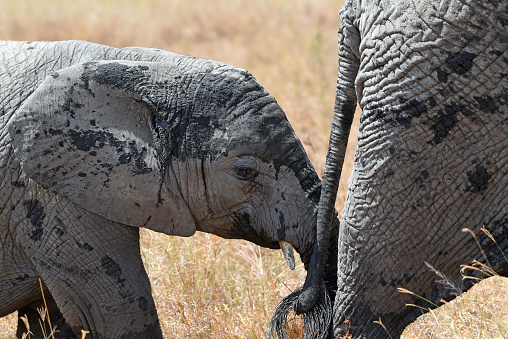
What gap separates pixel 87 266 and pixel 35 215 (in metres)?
0.29

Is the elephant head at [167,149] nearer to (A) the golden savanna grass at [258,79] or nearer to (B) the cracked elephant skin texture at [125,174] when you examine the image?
(B) the cracked elephant skin texture at [125,174]

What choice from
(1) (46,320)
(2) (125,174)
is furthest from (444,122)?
(1) (46,320)

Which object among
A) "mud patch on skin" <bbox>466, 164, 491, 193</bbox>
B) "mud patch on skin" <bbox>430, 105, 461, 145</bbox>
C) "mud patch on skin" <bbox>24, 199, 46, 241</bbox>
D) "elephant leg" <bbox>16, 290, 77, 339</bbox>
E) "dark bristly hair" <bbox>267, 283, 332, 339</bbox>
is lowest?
"dark bristly hair" <bbox>267, 283, 332, 339</bbox>

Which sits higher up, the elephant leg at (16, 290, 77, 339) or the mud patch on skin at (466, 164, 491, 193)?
the elephant leg at (16, 290, 77, 339)

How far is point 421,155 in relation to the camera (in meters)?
2.68

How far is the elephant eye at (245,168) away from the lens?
316 cm

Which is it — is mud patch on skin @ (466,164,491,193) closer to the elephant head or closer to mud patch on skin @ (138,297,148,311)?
the elephant head

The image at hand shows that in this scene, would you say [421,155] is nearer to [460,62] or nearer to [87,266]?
[460,62]

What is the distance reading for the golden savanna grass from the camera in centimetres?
378

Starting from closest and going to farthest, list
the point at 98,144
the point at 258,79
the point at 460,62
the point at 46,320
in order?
the point at 460,62
the point at 98,144
the point at 46,320
the point at 258,79

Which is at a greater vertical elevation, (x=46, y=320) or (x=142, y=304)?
(x=46, y=320)

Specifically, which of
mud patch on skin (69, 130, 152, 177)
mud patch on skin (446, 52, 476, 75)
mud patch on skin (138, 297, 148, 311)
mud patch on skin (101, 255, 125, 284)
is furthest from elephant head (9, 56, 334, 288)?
mud patch on skin (446, 52, 476, 75)

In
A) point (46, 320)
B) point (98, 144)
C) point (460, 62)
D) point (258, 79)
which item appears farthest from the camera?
point (258, 79)

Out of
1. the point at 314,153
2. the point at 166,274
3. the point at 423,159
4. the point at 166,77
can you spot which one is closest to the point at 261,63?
the point at 314,153
